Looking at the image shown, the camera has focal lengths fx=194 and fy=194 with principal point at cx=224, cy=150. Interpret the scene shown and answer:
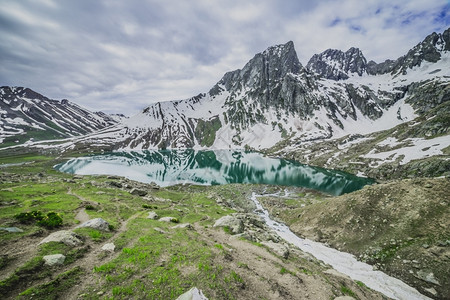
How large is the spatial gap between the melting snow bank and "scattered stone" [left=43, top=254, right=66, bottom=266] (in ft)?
98.9

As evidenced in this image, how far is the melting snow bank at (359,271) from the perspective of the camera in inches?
843

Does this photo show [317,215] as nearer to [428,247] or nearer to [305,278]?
[428,247]

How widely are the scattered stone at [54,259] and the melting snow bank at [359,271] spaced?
30.1 m

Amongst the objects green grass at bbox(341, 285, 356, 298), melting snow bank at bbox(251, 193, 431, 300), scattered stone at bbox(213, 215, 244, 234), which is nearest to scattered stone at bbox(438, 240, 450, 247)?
melting snow bank at bbox(251, 193, 431, 300)

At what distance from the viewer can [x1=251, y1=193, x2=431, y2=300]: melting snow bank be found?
2141cm

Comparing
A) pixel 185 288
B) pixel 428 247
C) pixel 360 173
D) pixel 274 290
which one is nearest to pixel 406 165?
pixel 360 173

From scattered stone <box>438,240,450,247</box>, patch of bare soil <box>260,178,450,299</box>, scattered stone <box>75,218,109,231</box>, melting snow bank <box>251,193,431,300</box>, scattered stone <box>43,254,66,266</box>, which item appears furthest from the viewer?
scattered stone <box>438,240,450,247</box>

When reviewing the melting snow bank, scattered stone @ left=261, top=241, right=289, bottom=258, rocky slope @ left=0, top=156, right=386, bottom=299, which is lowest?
Result: the melting snow bank

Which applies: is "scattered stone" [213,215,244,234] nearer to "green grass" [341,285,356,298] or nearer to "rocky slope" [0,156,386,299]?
"rocky slope" [0,156,386,299]

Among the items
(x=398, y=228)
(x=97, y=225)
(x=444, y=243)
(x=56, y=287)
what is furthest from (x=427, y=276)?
(x=97, y=225)

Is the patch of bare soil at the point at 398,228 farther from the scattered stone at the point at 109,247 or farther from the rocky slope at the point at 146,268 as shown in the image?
the scattered stone at the point at 109,247

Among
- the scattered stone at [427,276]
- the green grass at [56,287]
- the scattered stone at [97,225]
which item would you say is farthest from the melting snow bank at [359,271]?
the scattered stone at [97,225]

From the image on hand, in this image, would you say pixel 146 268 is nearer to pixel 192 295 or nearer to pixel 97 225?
pixel 192 295

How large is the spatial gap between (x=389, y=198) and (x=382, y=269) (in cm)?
1388
